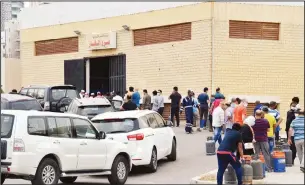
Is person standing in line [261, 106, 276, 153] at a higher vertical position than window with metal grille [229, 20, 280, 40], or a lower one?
lower

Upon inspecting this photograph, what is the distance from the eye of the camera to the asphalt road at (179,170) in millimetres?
14051

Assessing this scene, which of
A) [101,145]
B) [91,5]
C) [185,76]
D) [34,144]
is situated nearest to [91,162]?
[101,145]

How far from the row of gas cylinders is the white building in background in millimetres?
33337

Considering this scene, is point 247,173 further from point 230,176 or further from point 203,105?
point 203,105

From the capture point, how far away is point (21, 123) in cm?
1122

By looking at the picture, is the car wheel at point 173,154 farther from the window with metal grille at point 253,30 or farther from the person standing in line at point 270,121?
the window with metal grille at point 253,30

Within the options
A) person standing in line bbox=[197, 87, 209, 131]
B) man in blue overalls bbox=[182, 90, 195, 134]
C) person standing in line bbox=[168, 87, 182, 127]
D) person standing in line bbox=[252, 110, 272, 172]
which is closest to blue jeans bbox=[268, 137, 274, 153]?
person standing in line bbox=[252, 110, 272, 172]

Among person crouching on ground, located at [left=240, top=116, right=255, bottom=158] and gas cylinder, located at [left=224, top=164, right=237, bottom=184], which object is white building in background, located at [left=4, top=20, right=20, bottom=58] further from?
gas cylinder, located at [left=224, top=164, right=237, bottom=184]

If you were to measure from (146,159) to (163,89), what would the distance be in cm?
1806

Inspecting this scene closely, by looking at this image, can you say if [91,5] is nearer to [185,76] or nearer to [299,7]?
[185,76]

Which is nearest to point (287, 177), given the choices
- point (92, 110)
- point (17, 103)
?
point (92, 110)

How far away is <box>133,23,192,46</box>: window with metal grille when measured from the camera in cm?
3194

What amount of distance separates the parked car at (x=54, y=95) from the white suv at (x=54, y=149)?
36.1 feet

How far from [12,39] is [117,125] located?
3713cm
